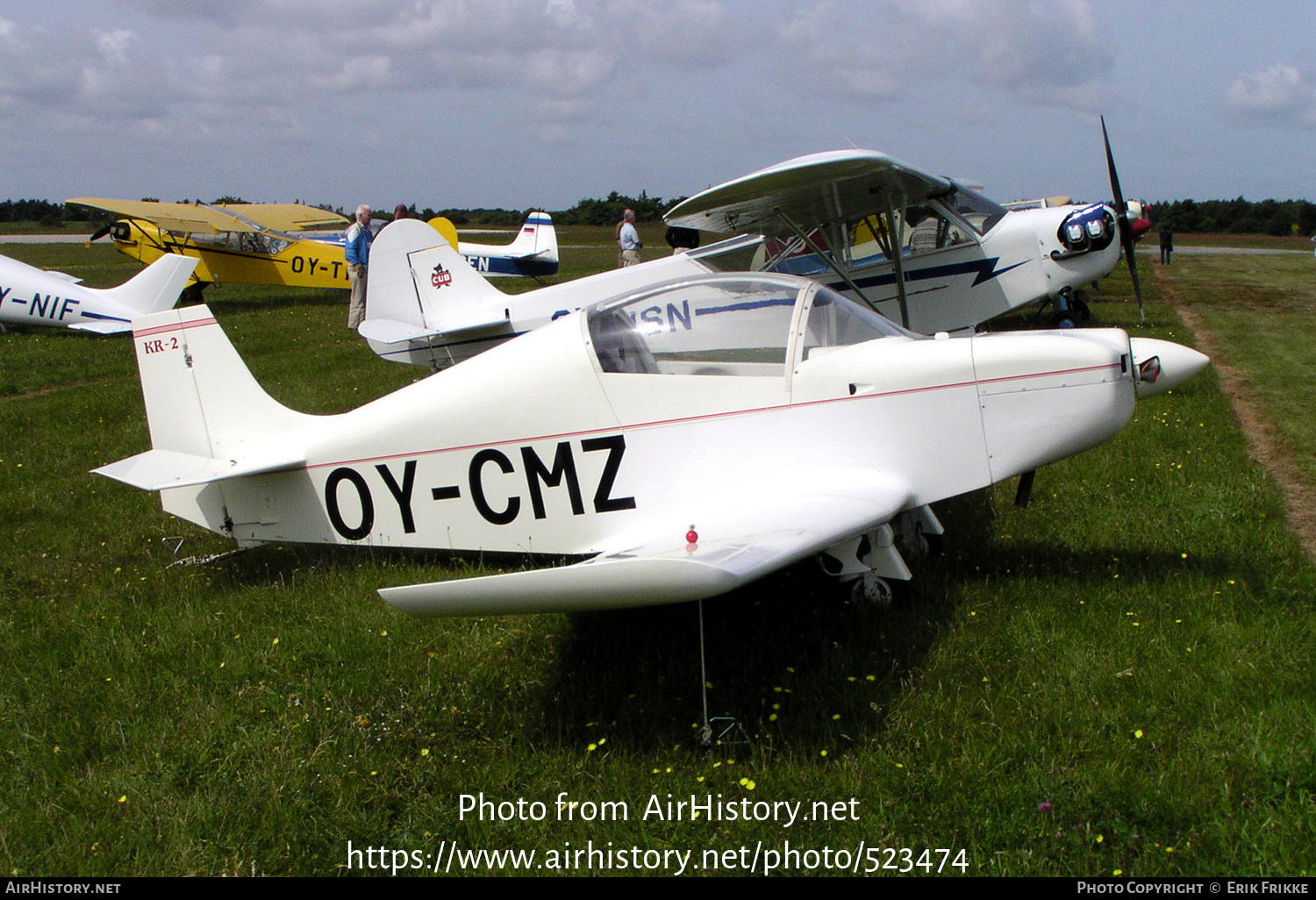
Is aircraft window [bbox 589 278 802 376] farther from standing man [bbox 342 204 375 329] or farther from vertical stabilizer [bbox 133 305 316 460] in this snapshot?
standing man [bbox 342 204 375 329]

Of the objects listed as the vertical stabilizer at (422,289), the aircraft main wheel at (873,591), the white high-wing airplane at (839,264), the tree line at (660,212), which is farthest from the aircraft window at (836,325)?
the tree line at (660,212)

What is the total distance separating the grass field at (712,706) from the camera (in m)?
3.11

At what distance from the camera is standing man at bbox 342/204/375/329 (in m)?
15.2

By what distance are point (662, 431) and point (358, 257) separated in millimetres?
12012

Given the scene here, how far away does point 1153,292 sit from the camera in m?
20.4

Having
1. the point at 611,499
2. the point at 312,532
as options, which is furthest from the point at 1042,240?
the point at 312,532

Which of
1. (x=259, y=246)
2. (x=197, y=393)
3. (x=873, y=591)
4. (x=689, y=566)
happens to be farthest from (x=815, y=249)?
(x=259, y=246)

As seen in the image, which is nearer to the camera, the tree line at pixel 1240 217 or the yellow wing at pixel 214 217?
the yellow wing at pixel 214 217

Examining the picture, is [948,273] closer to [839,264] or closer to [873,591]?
[839,264]

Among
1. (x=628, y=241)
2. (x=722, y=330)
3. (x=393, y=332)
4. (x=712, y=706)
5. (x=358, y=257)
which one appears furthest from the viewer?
(x=628, y=241)

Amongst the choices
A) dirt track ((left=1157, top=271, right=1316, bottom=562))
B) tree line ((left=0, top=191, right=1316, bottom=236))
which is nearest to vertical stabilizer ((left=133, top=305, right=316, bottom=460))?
dirt track ((left=1157, top=271, right=1316, bottom=562))

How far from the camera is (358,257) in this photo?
49.9ft

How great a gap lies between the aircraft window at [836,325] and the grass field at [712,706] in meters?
1.36

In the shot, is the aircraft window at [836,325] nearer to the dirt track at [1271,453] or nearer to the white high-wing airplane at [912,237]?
the dirt track at [1271,453]
